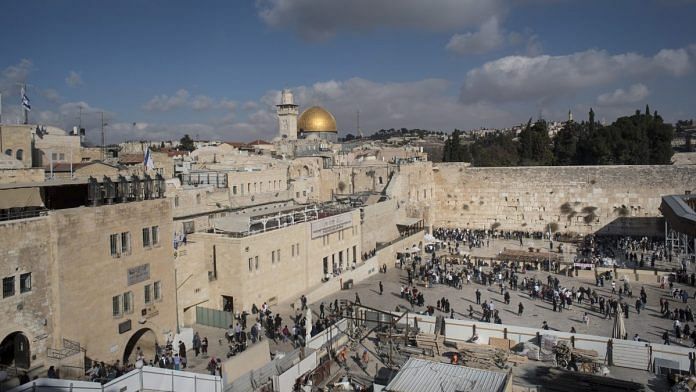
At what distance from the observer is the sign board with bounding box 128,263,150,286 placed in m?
15.0

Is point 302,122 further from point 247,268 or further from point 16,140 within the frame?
point 247,268

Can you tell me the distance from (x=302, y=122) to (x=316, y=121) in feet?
6.15

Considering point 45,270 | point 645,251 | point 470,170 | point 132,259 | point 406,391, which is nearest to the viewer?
point 406,391

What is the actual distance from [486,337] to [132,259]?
10606 mm

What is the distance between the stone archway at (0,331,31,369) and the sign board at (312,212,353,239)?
470 inches

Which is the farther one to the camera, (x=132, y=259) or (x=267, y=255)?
(x=267, y=255)

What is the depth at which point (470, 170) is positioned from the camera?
41500mm

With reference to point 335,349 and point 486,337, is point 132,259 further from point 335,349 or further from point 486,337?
point 486,337

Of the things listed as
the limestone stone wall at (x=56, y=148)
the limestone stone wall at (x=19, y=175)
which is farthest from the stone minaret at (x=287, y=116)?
the limestone stone wall at (x=19, y=175)

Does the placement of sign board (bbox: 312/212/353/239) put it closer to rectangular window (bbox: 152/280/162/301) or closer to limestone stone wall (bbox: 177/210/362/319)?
limestone stone wall (bbox: 177/210/362/319)

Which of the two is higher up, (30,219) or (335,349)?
(30,219)

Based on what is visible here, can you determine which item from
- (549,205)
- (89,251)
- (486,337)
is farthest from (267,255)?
(549,205)

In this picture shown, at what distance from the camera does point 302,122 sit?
6347 cm

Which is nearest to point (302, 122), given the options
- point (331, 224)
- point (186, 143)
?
point (186, 143)
